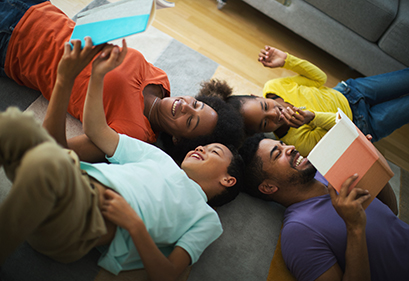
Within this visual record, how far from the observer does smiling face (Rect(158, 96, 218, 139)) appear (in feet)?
4.91

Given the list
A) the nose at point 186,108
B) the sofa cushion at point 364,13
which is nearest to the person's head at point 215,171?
the nose at point 186,108

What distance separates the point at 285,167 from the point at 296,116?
0.43m

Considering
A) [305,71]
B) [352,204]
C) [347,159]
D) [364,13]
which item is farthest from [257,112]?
[364,13]

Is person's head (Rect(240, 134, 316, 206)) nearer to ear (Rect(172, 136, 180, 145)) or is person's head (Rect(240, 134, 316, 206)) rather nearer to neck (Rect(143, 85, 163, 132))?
ear (Rect(172, 136, 180, 145))

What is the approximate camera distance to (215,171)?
1.29 metres

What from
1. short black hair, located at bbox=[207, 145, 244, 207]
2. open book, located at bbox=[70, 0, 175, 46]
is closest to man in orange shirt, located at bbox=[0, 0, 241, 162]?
short black hair, located at bbox=[207, 145, 244, 207]

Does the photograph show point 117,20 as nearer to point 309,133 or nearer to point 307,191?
point 307,191

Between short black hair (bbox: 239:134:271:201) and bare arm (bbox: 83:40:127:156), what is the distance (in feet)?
2.23

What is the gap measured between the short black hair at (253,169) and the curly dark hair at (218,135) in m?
0.09

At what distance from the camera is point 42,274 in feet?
3.43

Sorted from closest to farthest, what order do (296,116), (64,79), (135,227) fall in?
(135,227), (64,79), (296,116)

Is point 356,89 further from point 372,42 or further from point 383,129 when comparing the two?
point 372,42

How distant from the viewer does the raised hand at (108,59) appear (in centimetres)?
99

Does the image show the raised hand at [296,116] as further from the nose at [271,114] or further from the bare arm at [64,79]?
the bare arm at [64,79]
